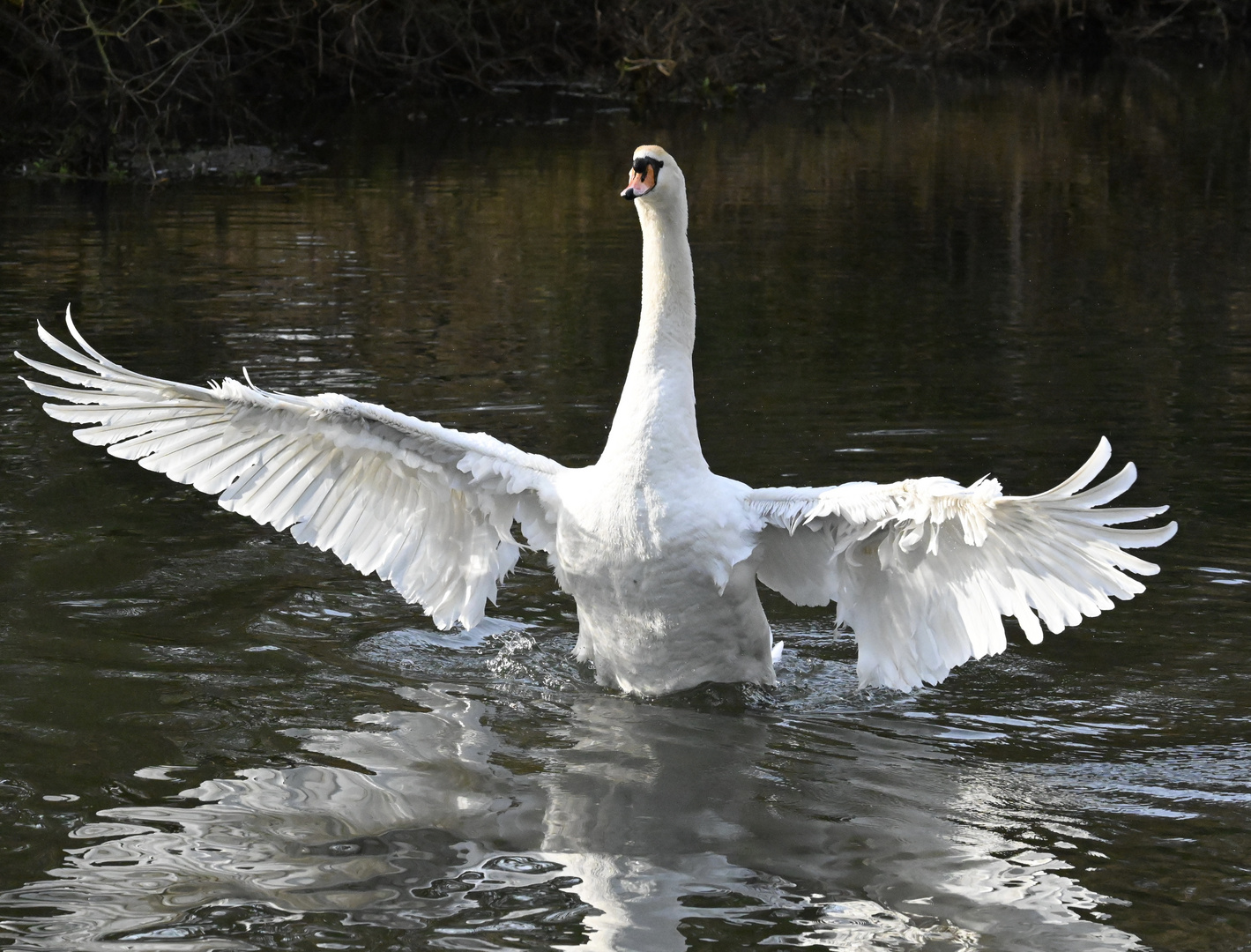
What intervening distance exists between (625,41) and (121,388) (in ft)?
90.9

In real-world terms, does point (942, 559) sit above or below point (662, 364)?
below

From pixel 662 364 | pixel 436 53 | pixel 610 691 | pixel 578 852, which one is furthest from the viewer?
pixel 436 53

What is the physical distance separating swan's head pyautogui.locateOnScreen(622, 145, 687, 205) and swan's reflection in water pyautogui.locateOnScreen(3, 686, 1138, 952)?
6.99 feet

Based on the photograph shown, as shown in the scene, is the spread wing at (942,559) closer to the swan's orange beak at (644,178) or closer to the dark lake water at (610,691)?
the dark lake water at (610,691)

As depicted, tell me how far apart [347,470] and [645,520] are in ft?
5.06

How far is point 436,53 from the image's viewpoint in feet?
108

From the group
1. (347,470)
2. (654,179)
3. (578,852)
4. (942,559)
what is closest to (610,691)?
(347,470)

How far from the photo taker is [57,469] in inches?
401

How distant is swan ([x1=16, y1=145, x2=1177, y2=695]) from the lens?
6059mm

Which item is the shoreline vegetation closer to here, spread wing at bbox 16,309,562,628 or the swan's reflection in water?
spread wing at bbox 16,309,562,628

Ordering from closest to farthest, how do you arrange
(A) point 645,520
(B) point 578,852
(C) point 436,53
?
1. (B) point 578,852
2. (A) point 645,520
3. (C) point 436,53

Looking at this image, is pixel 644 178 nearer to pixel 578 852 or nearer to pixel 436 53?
pixel 578 852

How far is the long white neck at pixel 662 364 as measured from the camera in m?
6.52

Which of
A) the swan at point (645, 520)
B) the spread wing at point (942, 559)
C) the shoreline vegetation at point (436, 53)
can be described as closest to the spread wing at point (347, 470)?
the swan at point (645, 520)
